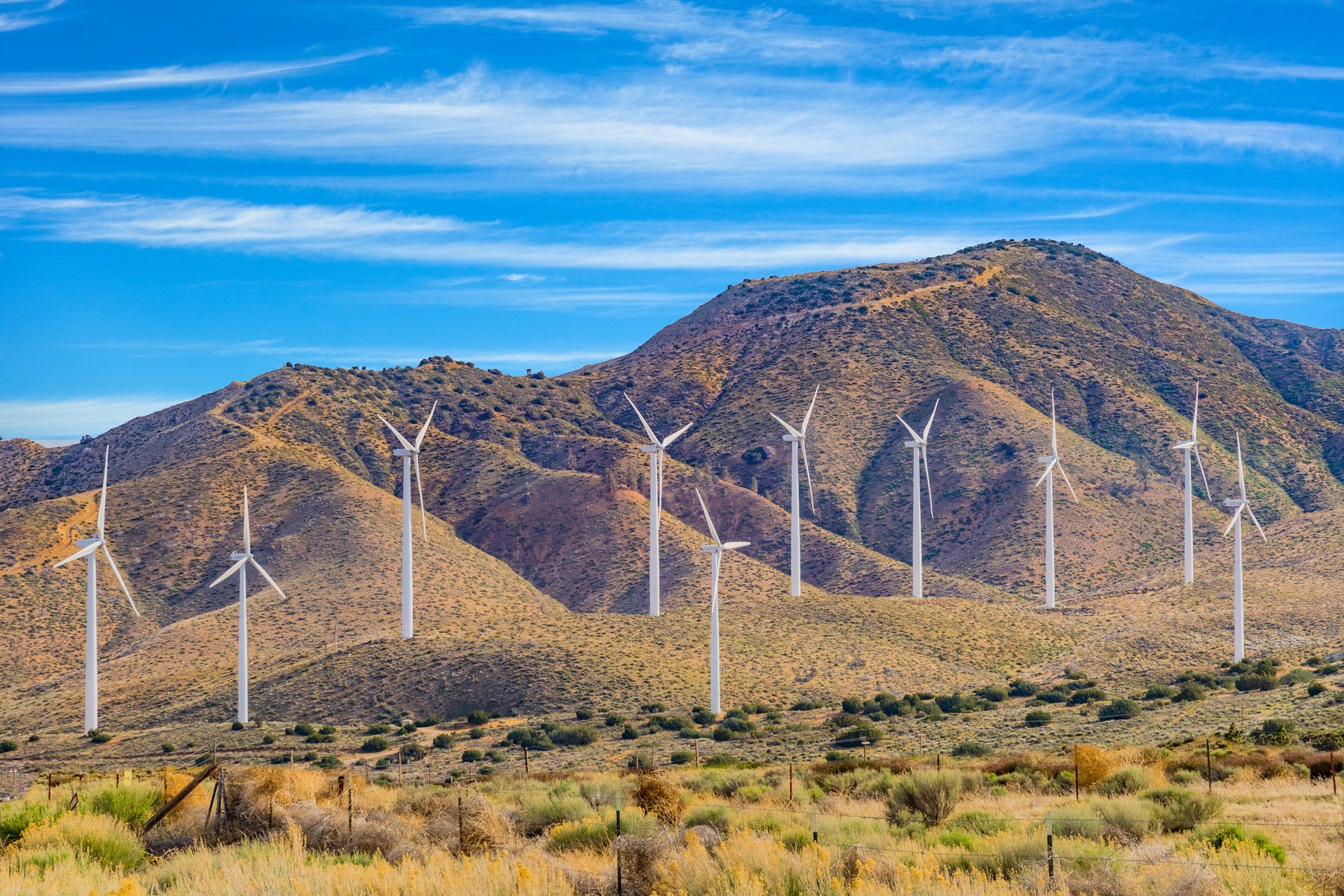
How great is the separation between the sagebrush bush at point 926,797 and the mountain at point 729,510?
48.4 metres

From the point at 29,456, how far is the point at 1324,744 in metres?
146

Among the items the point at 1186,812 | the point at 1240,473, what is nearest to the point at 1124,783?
the point at 1186,812

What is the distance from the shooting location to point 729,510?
137000mm

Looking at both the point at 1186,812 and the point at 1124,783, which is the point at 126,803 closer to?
the point at 1186,812

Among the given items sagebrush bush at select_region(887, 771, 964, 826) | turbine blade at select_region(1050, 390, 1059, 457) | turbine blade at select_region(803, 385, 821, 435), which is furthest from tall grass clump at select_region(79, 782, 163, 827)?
turbine blade at select_region(1050, 390, 1059, 457)

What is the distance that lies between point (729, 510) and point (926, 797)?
366ft

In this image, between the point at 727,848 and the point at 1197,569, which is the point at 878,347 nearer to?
the point at 1197,569

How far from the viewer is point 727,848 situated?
1828 cm

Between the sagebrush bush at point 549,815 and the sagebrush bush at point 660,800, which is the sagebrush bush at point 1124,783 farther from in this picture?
the sagebrush bush at point 549,815

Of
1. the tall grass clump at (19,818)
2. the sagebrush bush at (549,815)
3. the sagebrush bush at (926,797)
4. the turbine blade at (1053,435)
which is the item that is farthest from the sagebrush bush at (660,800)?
the turbine blade at (1053,435)

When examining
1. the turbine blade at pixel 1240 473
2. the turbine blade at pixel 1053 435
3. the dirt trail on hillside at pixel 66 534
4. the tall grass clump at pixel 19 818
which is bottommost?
the tall grass clump at pixel 19 818

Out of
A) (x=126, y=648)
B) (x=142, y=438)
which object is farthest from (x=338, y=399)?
(x=126, y=648)

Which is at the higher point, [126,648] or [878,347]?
[878,347]

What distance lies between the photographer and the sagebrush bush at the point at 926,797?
24.8m
